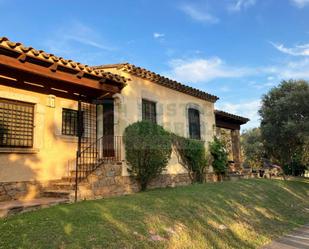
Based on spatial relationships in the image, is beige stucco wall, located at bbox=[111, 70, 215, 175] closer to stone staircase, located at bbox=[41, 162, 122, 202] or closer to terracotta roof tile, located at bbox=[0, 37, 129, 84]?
stone staircase, located at bbox=[41, 162, 122, 202]

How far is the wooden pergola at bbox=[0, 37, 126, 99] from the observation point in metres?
7.29

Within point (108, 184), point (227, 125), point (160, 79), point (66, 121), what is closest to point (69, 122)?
point (66, 121)

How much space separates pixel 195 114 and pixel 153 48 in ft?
14.6

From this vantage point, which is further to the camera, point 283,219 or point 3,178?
point 283,219

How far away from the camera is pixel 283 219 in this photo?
937cm

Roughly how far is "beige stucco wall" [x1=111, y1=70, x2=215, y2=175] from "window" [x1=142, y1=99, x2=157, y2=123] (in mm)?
190

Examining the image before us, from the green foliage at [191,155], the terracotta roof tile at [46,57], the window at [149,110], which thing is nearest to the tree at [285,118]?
the green foliage at [191,155]

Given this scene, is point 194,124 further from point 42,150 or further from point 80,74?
point 42,150

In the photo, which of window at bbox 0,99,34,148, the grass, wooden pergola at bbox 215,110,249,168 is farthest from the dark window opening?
wooden pergola at bbox 215,110,249,168

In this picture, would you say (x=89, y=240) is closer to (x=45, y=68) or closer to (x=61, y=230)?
(x=61, y=230)

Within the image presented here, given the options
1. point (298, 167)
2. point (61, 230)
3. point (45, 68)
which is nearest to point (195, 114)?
point (45, 68)

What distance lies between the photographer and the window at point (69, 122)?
10.2 meters

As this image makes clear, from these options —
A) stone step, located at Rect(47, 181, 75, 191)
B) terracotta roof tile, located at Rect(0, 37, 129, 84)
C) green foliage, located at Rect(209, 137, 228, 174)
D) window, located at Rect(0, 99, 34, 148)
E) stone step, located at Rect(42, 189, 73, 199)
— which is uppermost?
terracotta roof tile, located at Rect(0, 37, 129, 84)

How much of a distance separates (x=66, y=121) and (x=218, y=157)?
27.8 feet
